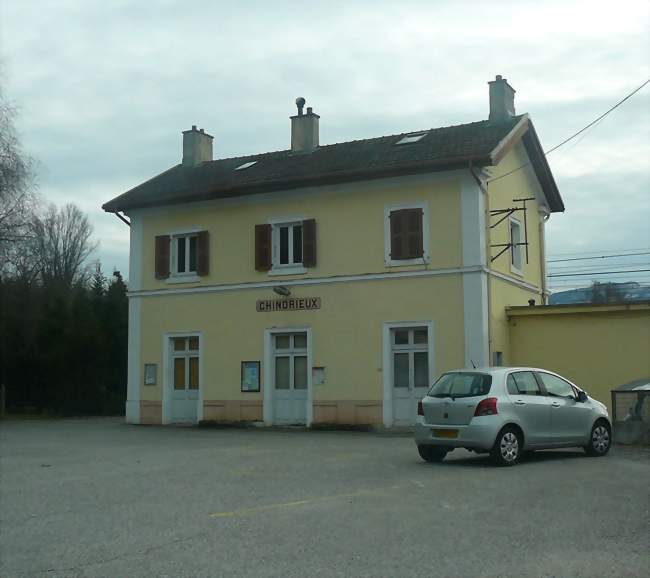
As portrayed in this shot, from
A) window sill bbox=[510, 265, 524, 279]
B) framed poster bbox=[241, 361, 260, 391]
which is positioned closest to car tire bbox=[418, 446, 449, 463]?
framed poster bbox=[241, 361, 260, 391]

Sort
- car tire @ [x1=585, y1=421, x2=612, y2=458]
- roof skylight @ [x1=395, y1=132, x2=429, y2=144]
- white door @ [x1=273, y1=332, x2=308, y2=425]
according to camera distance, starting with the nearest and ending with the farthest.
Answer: car tire @ [x1=585, y1=421, x2=612, y2=458], white door @ [x1=273, y1=332, x2=308, y2=425], roof skylight @ [x1=395, y1=132, x2=429, y2=144]

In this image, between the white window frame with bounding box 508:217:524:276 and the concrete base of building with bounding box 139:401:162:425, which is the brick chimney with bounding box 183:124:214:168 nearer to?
the concrete base of building with bounding box 139:401:162:425

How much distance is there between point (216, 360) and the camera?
25.1 m

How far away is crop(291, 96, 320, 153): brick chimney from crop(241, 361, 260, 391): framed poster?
6718 mm

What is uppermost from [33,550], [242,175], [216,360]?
[242,175]

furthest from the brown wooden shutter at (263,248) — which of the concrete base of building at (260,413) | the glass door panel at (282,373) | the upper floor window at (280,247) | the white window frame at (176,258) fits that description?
the concrete base of building at (260,413)

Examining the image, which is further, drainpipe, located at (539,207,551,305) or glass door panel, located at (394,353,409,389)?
drainpipe, located at (539,207,551,305)

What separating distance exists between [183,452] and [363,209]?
901 centimetres

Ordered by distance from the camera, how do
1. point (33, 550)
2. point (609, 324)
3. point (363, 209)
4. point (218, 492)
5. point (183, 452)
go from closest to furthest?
point (33, 550), point (218, 492), point (183, 452), point (609, 324), point (363, 209)

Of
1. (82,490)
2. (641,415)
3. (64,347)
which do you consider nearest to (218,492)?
(82,490)

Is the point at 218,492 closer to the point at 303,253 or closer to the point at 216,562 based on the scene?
the point at 216,562

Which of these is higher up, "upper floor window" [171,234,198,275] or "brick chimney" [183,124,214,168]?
"brick chimney" [183,124,214,168]

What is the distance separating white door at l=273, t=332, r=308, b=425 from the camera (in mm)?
23875

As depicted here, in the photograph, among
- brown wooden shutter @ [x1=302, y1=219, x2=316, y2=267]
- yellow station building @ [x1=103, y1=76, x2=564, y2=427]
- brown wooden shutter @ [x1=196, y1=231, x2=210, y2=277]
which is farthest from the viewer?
brown wooden shutter @ [x1=196, y1=231, x2=210, y2=277]
